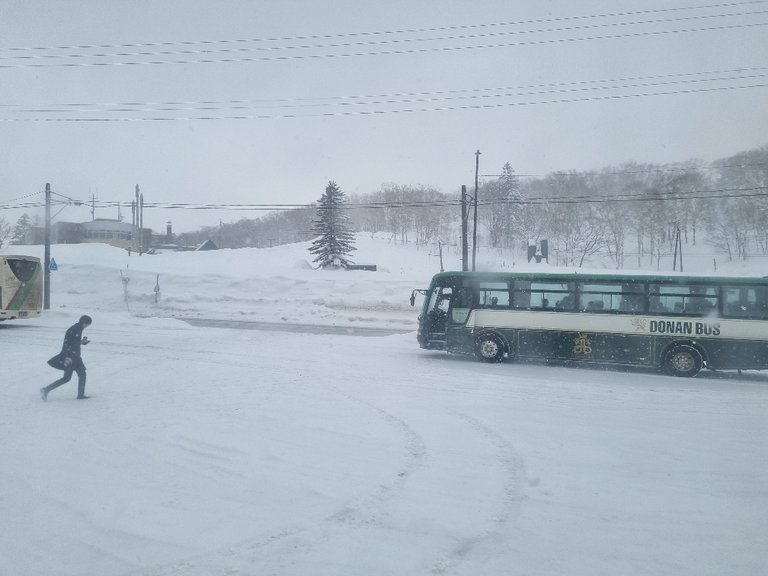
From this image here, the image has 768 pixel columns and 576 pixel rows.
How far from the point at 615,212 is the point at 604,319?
40516mm

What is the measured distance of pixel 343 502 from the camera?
18.5 feet

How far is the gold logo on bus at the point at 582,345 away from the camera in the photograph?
15.5m

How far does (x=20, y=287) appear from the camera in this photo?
23.0m

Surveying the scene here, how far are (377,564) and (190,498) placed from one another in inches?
87.9

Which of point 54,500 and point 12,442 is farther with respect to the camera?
point 12,442

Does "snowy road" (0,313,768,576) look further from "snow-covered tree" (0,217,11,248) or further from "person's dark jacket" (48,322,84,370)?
"snow-covered tree" (0,217,11,248)

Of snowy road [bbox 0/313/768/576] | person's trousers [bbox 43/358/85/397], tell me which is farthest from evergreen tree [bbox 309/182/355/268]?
person's trousers [bbox 43/358/85/397]

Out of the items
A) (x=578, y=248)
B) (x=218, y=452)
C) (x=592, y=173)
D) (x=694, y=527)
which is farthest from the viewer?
(x=578, y=248)

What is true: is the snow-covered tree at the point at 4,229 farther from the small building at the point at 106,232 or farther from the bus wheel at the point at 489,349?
the bus wheel at the point at 489,349

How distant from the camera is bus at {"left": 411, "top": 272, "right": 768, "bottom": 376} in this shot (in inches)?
575

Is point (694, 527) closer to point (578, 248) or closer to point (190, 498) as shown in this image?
point (190, 498)

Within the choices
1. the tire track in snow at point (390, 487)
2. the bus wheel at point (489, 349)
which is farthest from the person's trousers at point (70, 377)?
the bus wheel at point (489, 349)

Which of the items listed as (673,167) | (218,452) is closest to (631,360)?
(218,452)

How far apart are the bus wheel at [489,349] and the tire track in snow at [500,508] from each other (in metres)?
7.90
